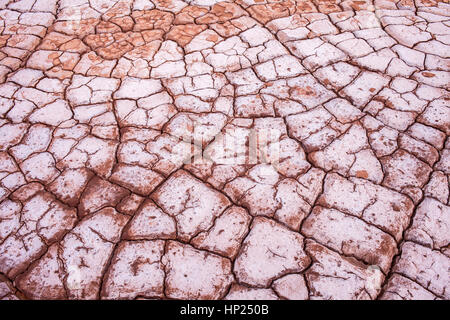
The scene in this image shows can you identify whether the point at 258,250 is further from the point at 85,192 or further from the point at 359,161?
the point at 85,192

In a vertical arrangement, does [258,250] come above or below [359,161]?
below

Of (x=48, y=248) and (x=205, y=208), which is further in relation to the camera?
(x=205, y=208)
